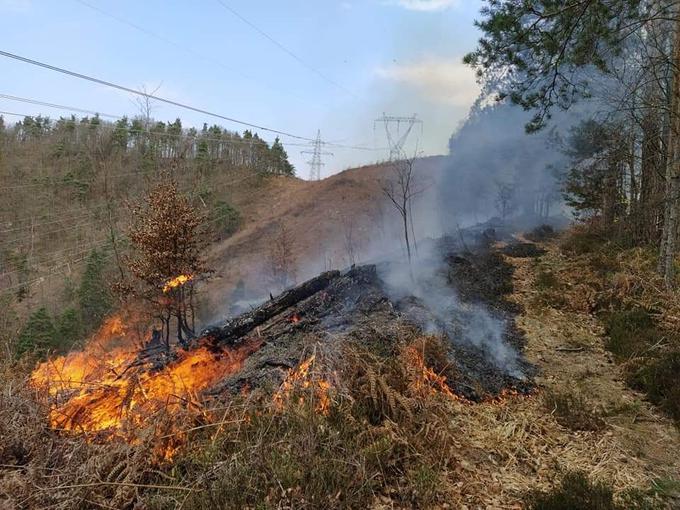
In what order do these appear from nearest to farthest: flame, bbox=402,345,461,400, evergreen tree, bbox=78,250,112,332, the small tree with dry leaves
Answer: flame, bbox=402,345,461,400
the small tree with dry leaves
evergreen tree, bbox=78,250,112,332

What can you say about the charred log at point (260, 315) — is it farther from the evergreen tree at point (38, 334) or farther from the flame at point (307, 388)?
the evergreen tree at point (38, 334)

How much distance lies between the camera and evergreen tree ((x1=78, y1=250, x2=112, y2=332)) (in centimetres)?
2080

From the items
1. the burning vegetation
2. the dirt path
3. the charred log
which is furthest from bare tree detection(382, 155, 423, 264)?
the burning vegetation

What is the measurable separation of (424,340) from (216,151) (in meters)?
50.7

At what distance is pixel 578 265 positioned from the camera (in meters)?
13.9

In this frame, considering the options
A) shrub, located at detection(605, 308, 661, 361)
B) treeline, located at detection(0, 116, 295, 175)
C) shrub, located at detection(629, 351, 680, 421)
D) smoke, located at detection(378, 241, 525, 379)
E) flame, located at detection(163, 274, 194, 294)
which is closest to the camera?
shrub, located at detection(629, 351, 680, 421)

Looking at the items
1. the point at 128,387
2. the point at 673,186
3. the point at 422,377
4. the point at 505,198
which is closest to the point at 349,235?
the point at 505,198

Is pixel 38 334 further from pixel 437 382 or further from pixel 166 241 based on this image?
pixel 437 382

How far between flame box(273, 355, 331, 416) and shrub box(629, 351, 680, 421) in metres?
4.89

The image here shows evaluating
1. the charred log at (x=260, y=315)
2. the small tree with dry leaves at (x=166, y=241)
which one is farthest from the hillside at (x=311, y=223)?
the small tree with dry leaves at (x=166, y=241)

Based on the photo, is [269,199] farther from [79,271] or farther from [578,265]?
[578,265]

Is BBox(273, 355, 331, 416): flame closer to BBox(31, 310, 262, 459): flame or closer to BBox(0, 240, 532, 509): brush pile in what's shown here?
BBox(0, 240, 532, 509): brush pile

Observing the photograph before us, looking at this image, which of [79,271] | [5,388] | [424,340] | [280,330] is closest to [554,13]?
[424,340]

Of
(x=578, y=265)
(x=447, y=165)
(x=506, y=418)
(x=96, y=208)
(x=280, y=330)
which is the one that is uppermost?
(x=447, y=165)
